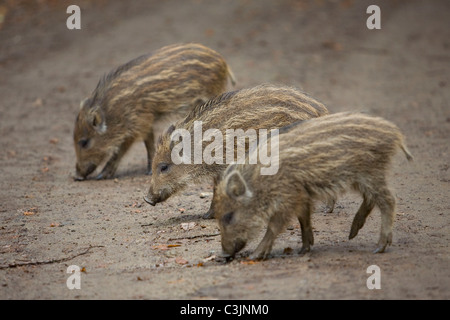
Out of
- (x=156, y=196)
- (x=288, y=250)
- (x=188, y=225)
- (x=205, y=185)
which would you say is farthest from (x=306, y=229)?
(x=205, y=185)

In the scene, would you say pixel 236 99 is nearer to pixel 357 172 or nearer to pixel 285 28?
pixel 357 172

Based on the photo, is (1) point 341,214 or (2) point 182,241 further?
(1) point 341,214

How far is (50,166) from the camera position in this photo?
940cm

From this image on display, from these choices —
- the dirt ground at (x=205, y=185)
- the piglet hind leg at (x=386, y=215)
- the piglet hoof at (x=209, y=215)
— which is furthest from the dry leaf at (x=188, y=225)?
the piglet hind leg at (x=386, y=215)

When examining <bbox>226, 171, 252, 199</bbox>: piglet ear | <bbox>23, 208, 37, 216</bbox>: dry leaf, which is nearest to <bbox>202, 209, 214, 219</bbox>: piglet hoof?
<bbox>226, 171, 252, 199</bbox>: piglet ear

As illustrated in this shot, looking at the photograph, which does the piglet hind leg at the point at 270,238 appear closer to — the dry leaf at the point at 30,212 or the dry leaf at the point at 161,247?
the dry leaf at the point at 161,247

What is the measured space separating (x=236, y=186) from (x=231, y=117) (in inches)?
55.8

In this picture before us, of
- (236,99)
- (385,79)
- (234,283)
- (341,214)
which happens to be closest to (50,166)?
(236,99)

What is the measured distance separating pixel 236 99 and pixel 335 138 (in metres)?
1.73

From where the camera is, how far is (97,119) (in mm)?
8969

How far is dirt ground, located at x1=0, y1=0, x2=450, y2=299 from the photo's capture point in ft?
17.5

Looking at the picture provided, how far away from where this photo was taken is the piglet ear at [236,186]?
5.78m

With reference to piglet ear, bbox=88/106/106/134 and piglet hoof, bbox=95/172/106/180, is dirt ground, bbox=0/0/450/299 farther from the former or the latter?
piglet ear, bbox=88/106/106/134

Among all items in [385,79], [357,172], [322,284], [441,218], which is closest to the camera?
[322,284]
